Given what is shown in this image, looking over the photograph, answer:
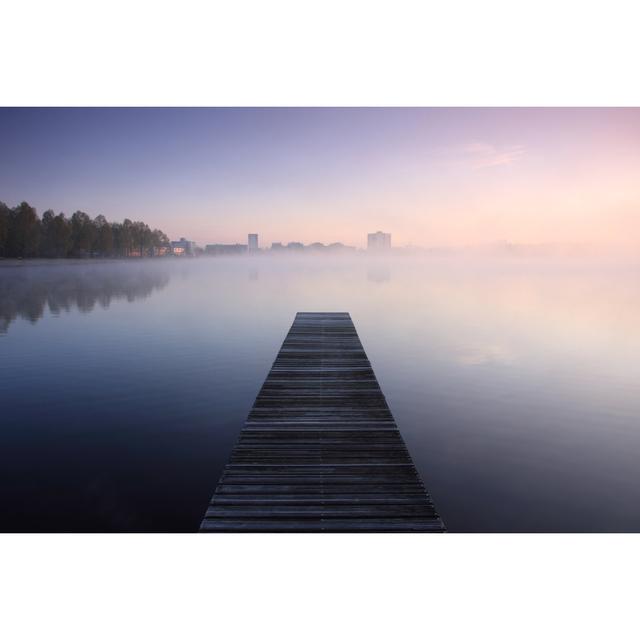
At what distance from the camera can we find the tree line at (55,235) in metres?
72.8

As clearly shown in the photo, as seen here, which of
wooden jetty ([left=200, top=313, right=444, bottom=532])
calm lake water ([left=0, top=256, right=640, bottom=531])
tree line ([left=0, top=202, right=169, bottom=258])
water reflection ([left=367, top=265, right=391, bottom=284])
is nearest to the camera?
wooden jetty ([left=200, top=313, right=444, bottom=532])

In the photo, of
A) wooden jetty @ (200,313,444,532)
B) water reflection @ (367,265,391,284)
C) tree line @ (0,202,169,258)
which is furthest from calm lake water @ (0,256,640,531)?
tree line @ (0,202,169,258)

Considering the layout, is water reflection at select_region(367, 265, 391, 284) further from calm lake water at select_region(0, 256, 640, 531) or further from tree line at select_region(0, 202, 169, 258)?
tree line at select_region(0, 202, 169, 258)

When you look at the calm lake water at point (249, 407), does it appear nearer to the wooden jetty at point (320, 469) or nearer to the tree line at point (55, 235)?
the wooden jetty at point (320, 469)

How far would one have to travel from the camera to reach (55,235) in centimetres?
8188

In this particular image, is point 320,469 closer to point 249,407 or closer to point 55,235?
point 249,407

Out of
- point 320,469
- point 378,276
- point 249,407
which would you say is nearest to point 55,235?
point 378,276

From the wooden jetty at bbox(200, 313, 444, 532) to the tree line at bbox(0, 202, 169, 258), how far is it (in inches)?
3039

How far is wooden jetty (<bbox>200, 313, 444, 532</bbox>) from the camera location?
18.9 ft

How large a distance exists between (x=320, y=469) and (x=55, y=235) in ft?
292

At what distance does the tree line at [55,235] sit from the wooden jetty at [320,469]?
7718 centimetres

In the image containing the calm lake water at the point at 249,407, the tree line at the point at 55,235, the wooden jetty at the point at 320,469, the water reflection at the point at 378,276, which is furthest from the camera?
the tree line at the point at 55,235

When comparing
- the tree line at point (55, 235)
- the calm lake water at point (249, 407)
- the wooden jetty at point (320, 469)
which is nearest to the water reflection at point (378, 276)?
the calm lake water at point (249, 407)

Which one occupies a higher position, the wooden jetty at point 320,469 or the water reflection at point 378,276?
the water reflection at point 378,276
